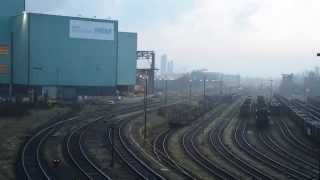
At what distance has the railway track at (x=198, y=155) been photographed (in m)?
25.8

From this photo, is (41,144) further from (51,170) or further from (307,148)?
(307,148)

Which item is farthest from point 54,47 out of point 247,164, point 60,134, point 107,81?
point 247,164

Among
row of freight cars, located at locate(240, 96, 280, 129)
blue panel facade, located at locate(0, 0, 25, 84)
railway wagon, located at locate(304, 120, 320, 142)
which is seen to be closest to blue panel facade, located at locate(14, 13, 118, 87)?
blue panel facade, located at locate(0, 0, 25, 84)

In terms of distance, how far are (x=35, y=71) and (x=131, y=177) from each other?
5764 cm

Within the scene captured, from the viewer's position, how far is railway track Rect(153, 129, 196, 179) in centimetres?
2529

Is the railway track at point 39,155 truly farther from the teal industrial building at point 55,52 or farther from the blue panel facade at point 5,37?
the blue panel facade at point 5,37

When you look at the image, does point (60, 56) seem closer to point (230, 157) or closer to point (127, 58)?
point (127, 58)

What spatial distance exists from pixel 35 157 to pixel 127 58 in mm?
62765

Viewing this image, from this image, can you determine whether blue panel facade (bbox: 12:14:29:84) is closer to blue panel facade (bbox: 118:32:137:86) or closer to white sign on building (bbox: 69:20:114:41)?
white sign on building (bbox: 69:20:114:41)

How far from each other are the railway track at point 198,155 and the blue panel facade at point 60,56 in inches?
1418

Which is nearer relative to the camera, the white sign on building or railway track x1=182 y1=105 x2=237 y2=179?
railway track x1=182 y1=105 x2=237 y2=179

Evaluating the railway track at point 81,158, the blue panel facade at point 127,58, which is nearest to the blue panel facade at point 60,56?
the blue panel facade at point 127,58

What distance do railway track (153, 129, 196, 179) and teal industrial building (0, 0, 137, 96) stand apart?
37.5m

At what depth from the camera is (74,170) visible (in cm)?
2528
